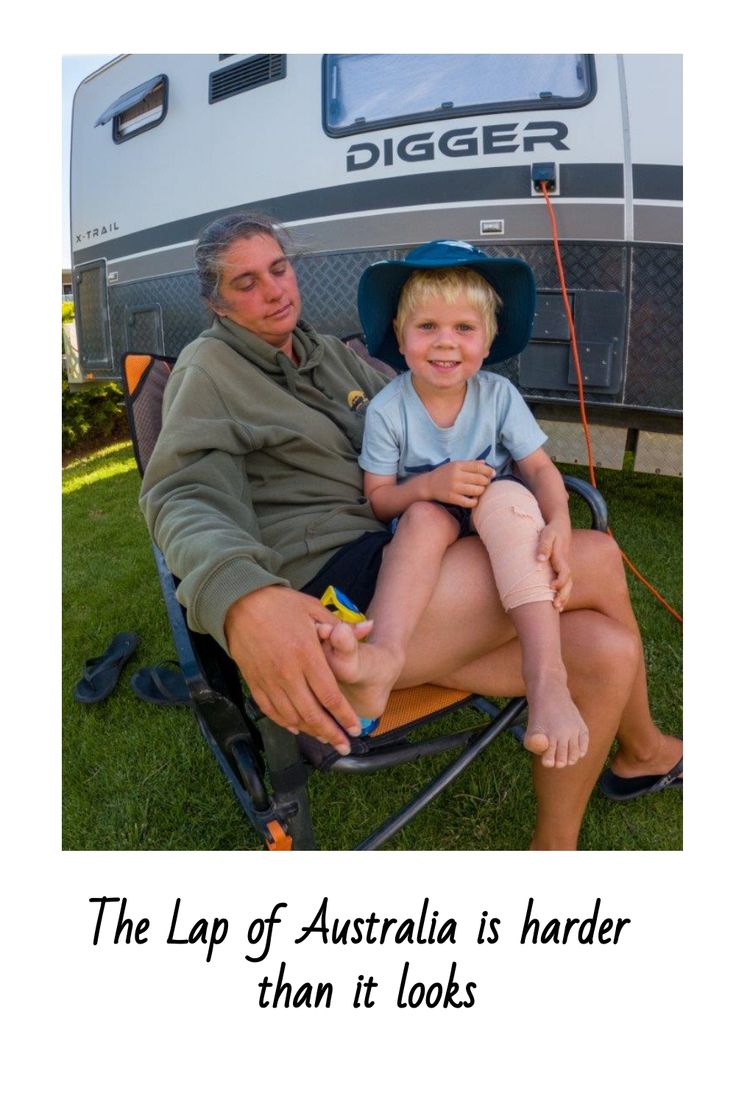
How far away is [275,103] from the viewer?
3273 mm

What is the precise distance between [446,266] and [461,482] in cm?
49

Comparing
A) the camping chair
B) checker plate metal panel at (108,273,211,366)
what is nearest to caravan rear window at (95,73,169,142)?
checker plate metal panel at (108,273,211,366)

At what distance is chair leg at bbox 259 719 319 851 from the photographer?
1488 mm

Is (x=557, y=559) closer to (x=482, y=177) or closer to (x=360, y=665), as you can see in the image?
(x=360, y=665)

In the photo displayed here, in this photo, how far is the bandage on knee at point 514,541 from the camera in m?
1.44

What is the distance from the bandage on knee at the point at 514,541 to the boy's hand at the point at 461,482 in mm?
32

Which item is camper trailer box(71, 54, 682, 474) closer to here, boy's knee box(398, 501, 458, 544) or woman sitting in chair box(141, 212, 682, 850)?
woman sitting in chair box(141, 212, 682, 850)

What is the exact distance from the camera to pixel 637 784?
1.99 m

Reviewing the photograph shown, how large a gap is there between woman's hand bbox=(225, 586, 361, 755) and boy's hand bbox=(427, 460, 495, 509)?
42 centimetres

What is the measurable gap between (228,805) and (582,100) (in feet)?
9.07

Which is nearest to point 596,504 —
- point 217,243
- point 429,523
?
point 429,523
